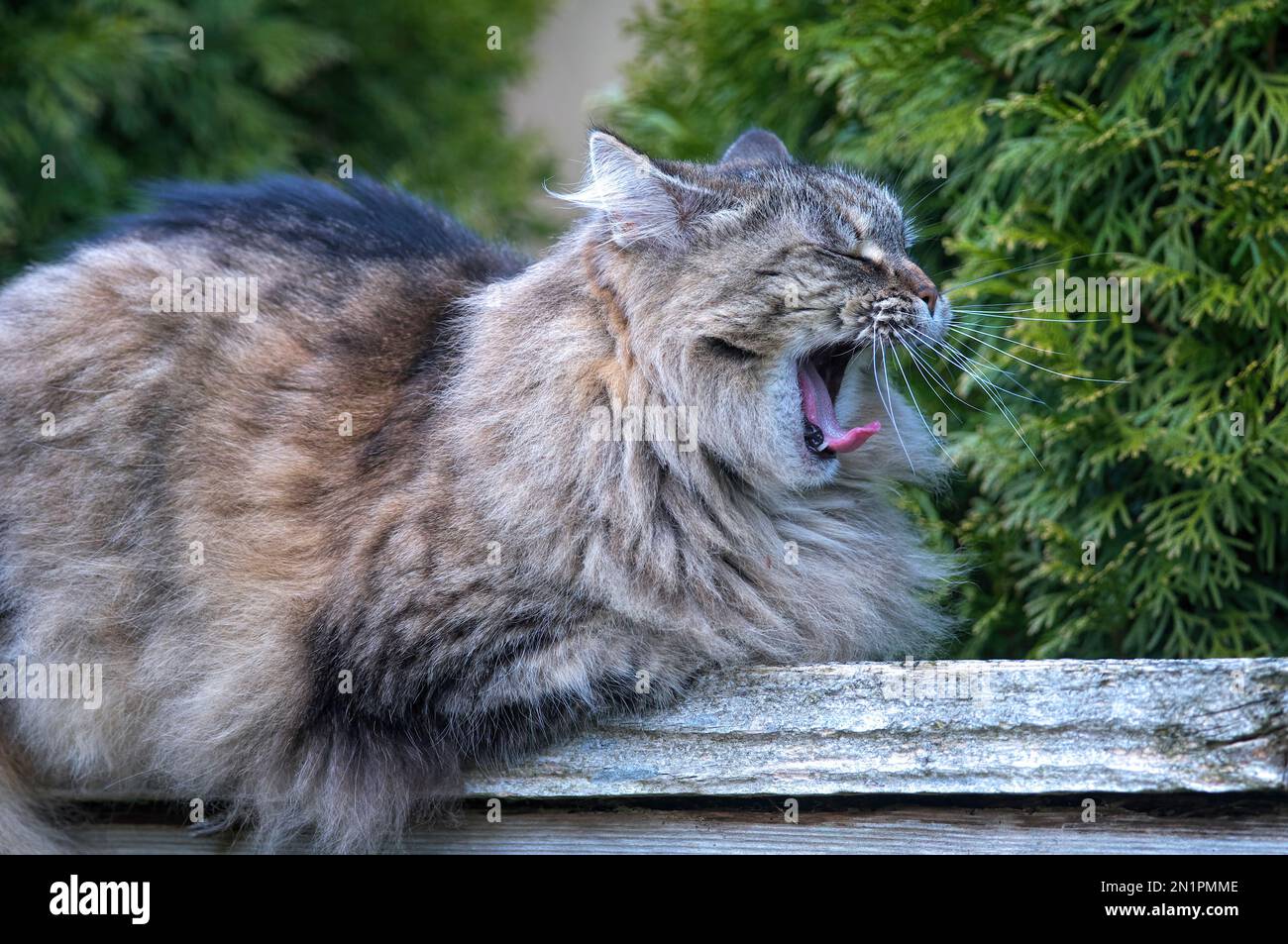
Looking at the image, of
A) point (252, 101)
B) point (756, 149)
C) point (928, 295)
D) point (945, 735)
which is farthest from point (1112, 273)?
point (252, 101)

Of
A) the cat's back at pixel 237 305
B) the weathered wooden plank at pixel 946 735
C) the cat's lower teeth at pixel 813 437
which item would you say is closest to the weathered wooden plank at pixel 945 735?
the weathered wooden plank at pixel 946 735

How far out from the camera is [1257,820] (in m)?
2.04

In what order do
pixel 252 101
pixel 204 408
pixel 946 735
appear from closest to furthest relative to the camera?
pixel 946 735, pixel 204 408, pixel 252 101

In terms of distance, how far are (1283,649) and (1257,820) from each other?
1067mm

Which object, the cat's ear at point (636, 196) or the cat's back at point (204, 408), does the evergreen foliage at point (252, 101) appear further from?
the cat's ear at point (636, 196)

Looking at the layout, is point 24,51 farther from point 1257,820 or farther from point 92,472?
point 1257,820

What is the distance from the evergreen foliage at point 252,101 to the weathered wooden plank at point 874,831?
247cm

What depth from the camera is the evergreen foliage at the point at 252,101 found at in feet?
15.1

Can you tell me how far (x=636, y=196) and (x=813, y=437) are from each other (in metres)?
0.56

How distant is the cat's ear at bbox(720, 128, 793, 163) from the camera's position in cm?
297

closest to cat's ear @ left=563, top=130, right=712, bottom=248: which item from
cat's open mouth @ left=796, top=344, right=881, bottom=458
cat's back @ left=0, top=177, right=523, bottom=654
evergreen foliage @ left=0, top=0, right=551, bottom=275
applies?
cat's open mouth @ left=796, top=344, right=881, bottom=458

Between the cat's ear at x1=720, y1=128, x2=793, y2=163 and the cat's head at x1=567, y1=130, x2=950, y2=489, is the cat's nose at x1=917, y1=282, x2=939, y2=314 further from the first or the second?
the cat's ear at x1=720, y1=128, x2=793, y2=163

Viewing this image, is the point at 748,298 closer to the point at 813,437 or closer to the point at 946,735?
the point at 813,437

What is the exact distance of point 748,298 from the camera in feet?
8.21
